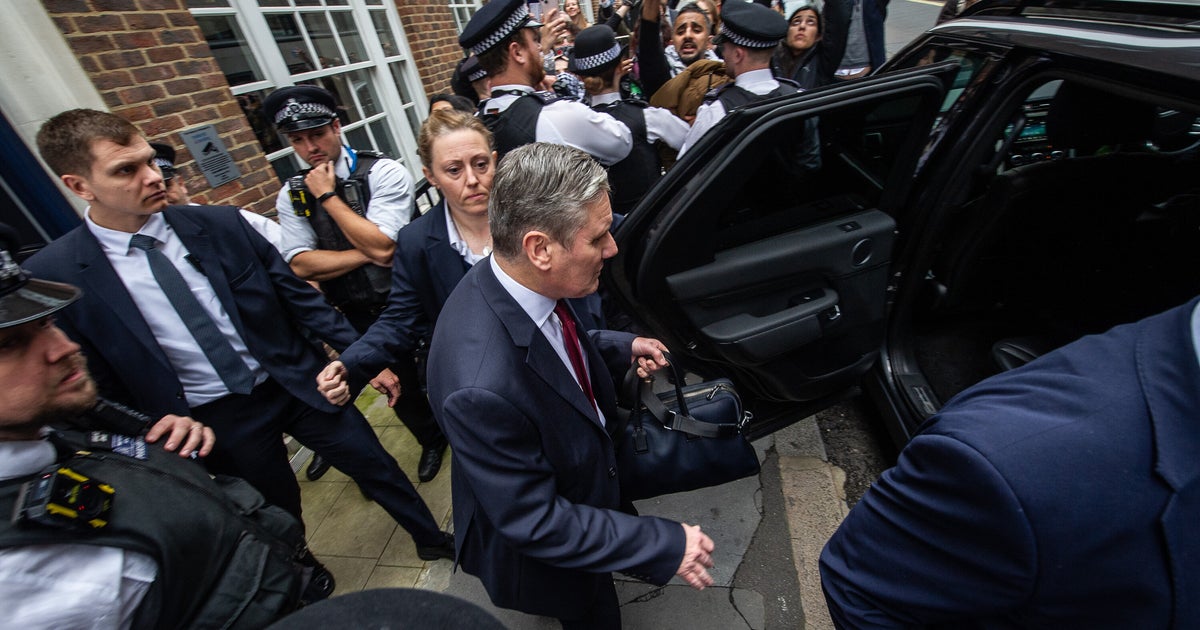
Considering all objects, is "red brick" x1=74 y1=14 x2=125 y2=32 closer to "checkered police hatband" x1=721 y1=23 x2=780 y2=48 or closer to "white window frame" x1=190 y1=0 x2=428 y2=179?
"white window frame" x1=190 y1=0 x2=428 y2=179

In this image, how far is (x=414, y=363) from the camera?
2865mm

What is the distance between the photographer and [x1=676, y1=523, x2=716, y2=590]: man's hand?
1.27 m

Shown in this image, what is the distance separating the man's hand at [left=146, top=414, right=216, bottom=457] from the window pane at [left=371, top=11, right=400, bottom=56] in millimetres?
4679

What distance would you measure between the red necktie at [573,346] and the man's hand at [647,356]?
296 millimetres

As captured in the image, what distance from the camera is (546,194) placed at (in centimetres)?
118

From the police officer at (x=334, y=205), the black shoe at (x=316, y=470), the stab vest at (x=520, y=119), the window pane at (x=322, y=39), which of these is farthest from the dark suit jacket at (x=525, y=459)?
the window pane at (x=322, y=39)

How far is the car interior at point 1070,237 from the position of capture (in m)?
→ 2.21

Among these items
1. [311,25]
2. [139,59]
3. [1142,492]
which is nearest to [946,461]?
[1142,492]

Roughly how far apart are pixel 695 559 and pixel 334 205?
83.4 inches

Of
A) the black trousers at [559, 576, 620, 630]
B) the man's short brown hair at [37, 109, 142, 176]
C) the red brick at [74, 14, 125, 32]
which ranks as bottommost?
the black trousers at [559, 576, 620, 630]

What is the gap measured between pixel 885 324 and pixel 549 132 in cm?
192

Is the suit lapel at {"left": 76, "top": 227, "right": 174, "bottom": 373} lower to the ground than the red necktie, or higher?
higher

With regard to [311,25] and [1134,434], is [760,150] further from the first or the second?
[311,25]

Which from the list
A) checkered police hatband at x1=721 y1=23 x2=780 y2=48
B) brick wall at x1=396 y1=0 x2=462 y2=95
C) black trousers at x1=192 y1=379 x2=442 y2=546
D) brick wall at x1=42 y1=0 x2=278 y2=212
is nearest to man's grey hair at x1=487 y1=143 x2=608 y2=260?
black trousers at x1=192 y1=379 x2=442 y2=546
